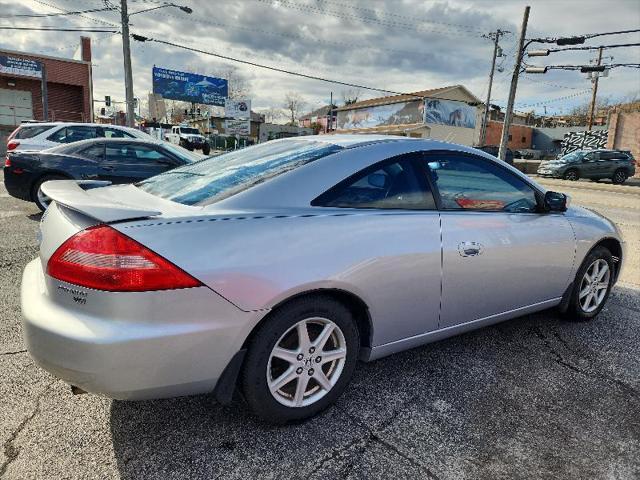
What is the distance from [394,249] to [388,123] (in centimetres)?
4972

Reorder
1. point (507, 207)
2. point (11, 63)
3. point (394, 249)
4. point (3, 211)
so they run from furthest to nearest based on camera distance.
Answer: point (11, 63) < point (3, 211) < point (507, 207) < point (394, 249)

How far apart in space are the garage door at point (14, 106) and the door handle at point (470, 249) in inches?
1341

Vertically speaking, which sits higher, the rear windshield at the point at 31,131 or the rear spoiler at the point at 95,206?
the rear windshield at the point at 31,131

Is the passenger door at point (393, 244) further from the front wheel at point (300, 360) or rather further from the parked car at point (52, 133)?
the parked car at point (52, 133)

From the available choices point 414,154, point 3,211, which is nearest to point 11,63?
point 3,211

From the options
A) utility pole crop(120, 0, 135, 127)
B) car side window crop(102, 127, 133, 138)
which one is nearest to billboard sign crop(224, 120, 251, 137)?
utility pole crop(120, 0, 135, 127)

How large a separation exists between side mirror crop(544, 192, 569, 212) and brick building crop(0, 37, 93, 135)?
31276 millimetres

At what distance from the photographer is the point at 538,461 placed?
2.21 metres

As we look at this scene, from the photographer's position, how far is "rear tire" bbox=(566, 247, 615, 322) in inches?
147

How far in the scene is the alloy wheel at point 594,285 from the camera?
3.81 metres

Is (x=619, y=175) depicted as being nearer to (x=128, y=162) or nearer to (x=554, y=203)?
(x=128, y=162)

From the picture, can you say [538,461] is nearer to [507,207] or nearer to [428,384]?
[428,384]

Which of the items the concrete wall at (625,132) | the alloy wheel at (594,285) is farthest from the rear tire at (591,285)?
the concrete wall at (625,132)

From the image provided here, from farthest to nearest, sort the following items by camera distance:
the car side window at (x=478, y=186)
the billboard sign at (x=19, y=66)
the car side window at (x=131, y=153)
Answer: the billboard sign at (x=19, y=66), the car side window at (x=131, y=153), the car side window at (x=478, y=186)
